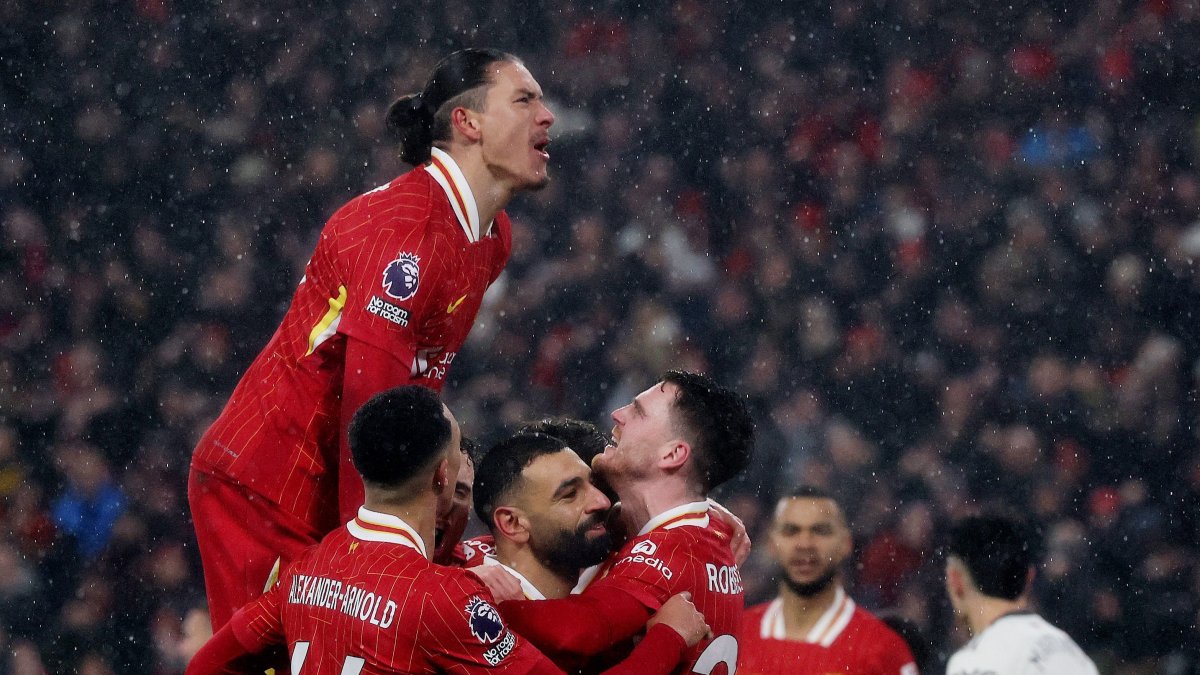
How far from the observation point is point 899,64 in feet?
30.3

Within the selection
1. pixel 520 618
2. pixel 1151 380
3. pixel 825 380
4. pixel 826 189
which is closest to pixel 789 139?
pixel 826 189

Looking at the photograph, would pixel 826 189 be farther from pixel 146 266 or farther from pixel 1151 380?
pixel 146 266

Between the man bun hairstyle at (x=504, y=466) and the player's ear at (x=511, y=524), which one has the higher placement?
the man bun hairstyle at (x=504, y=466)

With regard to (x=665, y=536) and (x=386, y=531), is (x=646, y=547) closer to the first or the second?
(x=665, y=536)

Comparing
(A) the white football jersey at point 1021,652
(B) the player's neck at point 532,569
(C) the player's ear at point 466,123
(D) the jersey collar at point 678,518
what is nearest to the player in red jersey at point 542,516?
(B) the player's neck at point 532,569

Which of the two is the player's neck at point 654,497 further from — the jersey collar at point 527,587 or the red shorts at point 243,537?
the red shorts at point 243,537

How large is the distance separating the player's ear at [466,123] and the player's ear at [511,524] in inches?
35.0

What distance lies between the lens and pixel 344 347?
344 cm

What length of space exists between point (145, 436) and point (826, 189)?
4.00 metres

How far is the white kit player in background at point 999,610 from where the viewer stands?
461 centimetres

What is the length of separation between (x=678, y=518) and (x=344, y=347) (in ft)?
2.82

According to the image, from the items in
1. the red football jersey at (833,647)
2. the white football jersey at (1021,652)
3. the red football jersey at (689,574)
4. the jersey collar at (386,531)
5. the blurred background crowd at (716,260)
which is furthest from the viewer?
the blurred background crowd at (716,260)

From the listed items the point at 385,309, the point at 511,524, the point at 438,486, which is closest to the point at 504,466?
the point at 511,524

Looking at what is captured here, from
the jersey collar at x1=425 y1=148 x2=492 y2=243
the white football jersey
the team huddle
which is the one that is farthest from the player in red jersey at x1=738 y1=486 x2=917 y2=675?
the jersey collar at x1=425 y1=148 x2=492 y2=243
